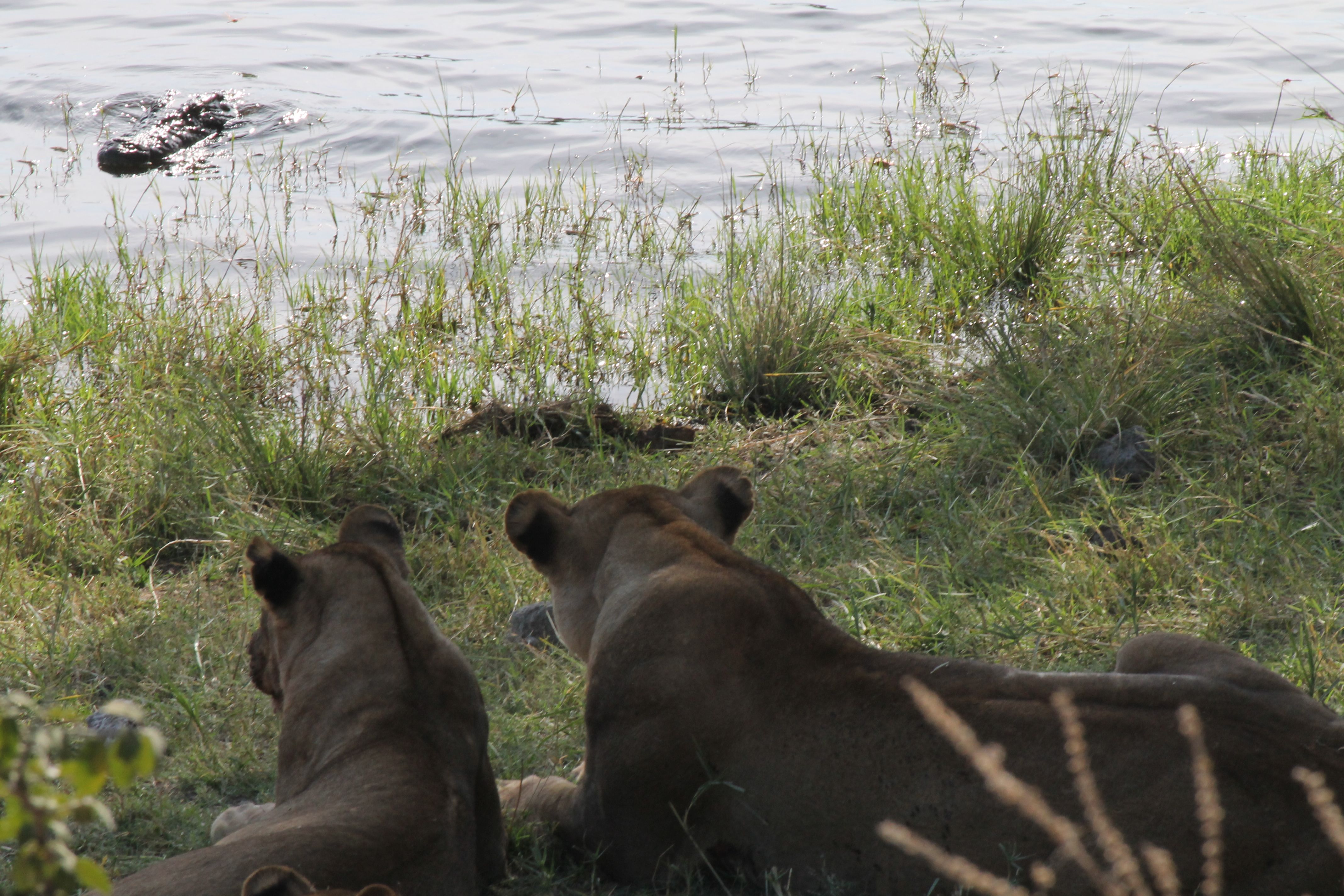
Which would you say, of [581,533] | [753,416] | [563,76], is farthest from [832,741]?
[563,76]

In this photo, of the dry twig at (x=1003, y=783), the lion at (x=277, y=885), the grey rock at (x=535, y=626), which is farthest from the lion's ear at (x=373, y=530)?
the lion at (x=277, y=885)

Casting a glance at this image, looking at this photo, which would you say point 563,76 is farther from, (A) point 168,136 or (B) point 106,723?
(B) point 106,723

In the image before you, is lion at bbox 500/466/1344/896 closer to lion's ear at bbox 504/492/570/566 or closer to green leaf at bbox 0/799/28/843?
lion's ear at bbox 504/492/570/566

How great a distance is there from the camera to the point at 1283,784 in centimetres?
301

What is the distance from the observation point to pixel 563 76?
15.8 metres

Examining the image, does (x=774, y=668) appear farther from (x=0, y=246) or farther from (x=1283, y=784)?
(x=0, y=246)

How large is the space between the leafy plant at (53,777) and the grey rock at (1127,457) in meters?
4.90

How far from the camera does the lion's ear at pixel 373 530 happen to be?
407 centimetres

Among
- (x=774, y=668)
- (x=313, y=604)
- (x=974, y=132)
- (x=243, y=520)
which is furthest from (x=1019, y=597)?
(x=974, y=132)

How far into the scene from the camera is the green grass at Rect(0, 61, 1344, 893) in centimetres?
486

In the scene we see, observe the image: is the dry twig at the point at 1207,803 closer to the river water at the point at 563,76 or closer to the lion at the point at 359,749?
the lion at the point at 359,749

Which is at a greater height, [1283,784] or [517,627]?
[1283,784]

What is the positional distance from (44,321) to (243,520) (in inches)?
112

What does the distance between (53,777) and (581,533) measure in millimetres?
2639
